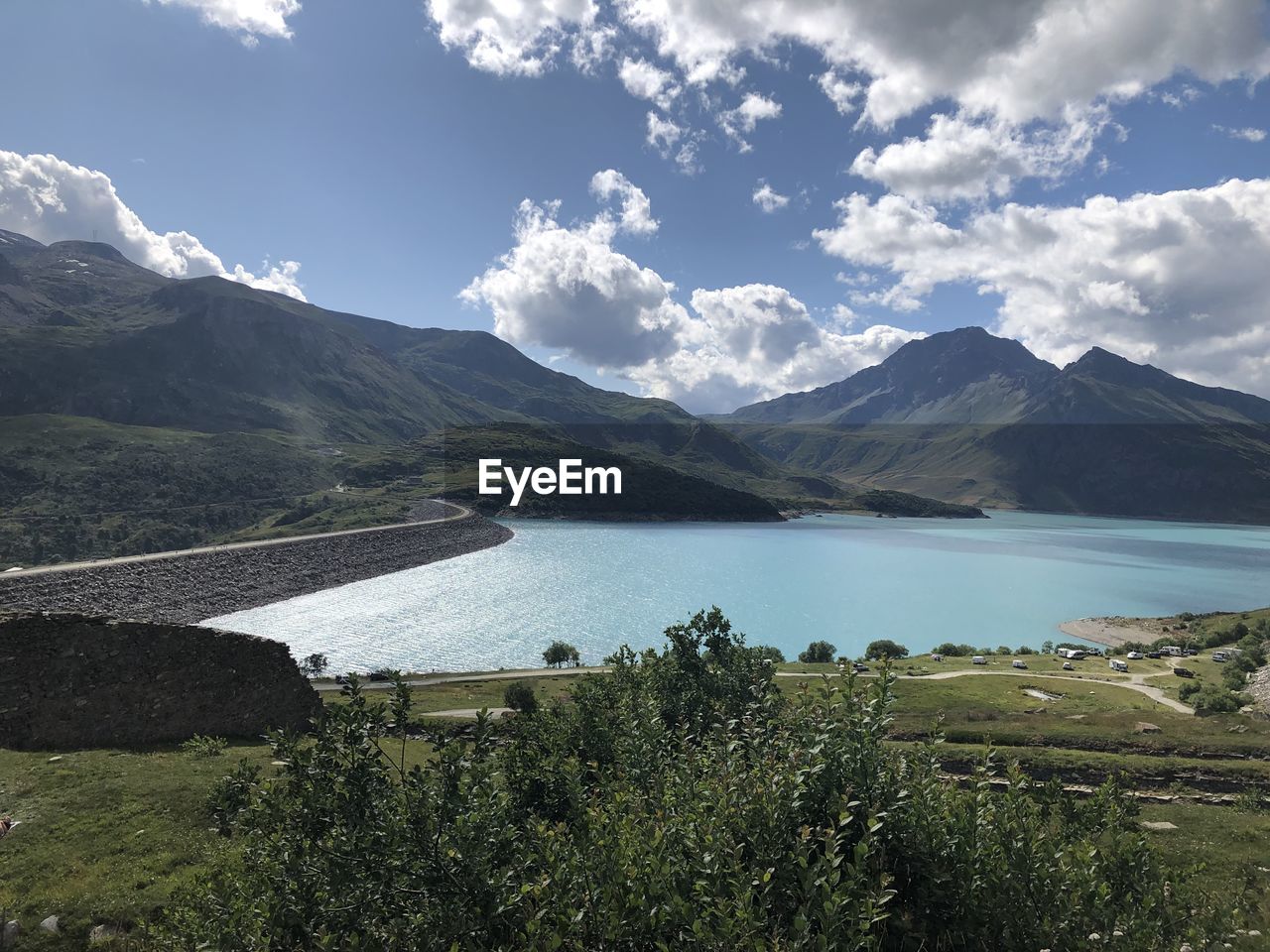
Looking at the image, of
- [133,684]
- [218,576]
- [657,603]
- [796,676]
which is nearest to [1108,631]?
[657,603]

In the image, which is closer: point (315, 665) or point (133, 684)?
point (133, 684)

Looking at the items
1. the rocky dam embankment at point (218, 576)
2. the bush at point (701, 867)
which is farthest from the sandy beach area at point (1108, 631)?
the rocky dam embankment at point (218, 576)

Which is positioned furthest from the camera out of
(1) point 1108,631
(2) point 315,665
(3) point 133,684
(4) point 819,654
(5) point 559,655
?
(1) point 1108,631

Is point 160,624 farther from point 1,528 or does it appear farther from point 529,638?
point 1,528

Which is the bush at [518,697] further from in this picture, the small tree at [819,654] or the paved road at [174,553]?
the paved road at [174,553]

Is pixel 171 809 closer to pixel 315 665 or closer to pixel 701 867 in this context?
pixel 701 867

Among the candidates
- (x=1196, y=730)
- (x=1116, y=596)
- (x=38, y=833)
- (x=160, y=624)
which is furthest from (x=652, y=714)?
(x=1116, y=596)
